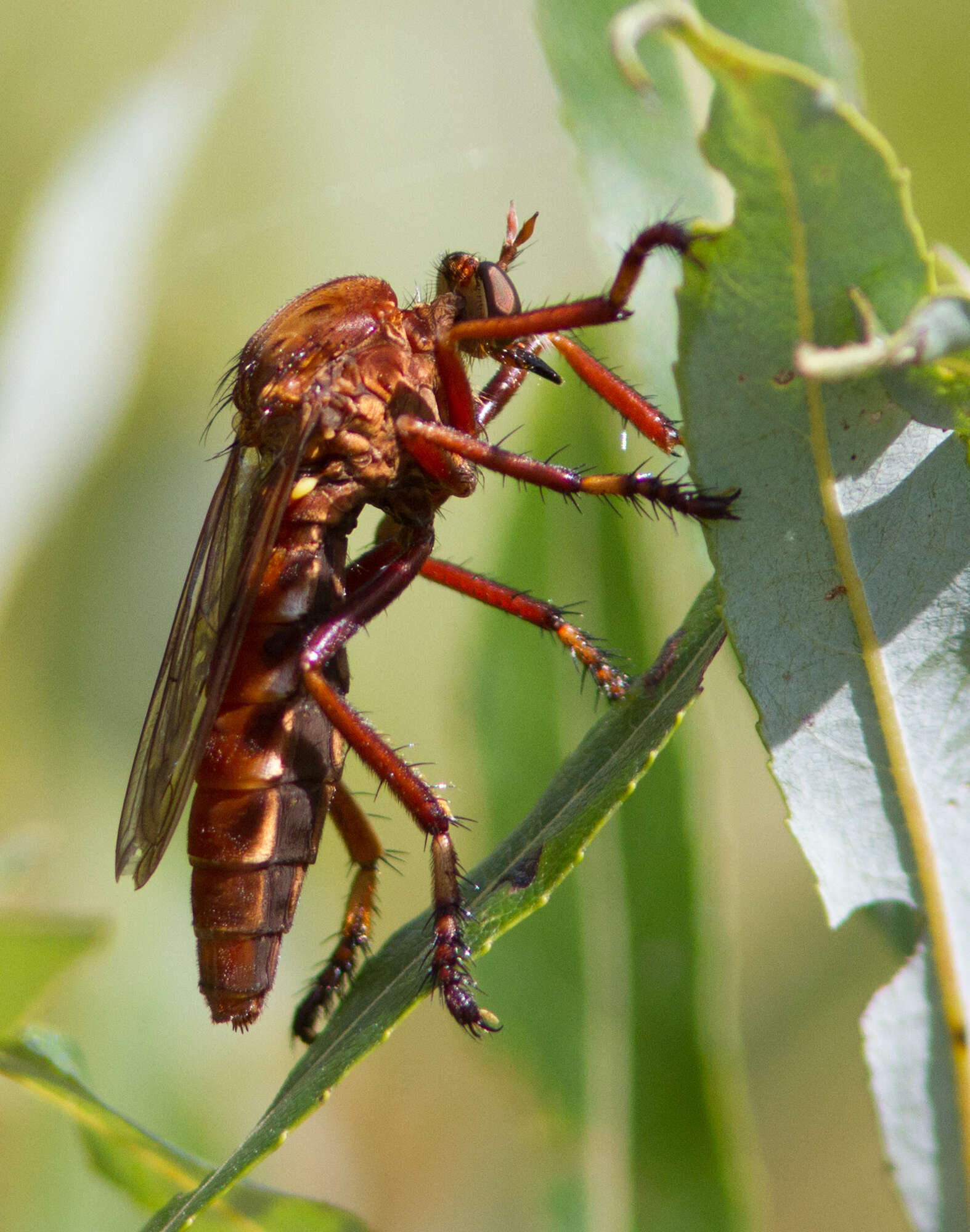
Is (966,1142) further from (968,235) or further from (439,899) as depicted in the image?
(968,235)

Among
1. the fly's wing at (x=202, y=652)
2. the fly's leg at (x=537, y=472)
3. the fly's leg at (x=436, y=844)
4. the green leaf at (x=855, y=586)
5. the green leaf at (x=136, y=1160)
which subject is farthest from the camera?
the fly's wing at (x=202, y=652)

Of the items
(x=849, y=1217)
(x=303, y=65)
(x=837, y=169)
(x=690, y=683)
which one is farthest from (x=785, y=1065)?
(x=303, y=65)

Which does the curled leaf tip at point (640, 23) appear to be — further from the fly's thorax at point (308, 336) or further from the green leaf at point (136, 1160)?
the green leaf at point (136, 1160)

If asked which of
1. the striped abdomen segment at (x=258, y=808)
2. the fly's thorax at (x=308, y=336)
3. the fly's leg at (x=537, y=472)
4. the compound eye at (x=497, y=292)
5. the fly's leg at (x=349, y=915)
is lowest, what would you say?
the fly's leg at (x=349, y=915)

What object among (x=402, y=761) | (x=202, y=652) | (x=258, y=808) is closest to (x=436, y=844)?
(x=402, y=761)

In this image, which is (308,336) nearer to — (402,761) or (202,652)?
(202,652)

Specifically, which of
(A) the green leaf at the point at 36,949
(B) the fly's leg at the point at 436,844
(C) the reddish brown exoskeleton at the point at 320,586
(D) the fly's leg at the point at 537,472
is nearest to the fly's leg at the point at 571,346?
(C) the reddish brown exoskeleton at the point at 320,586
